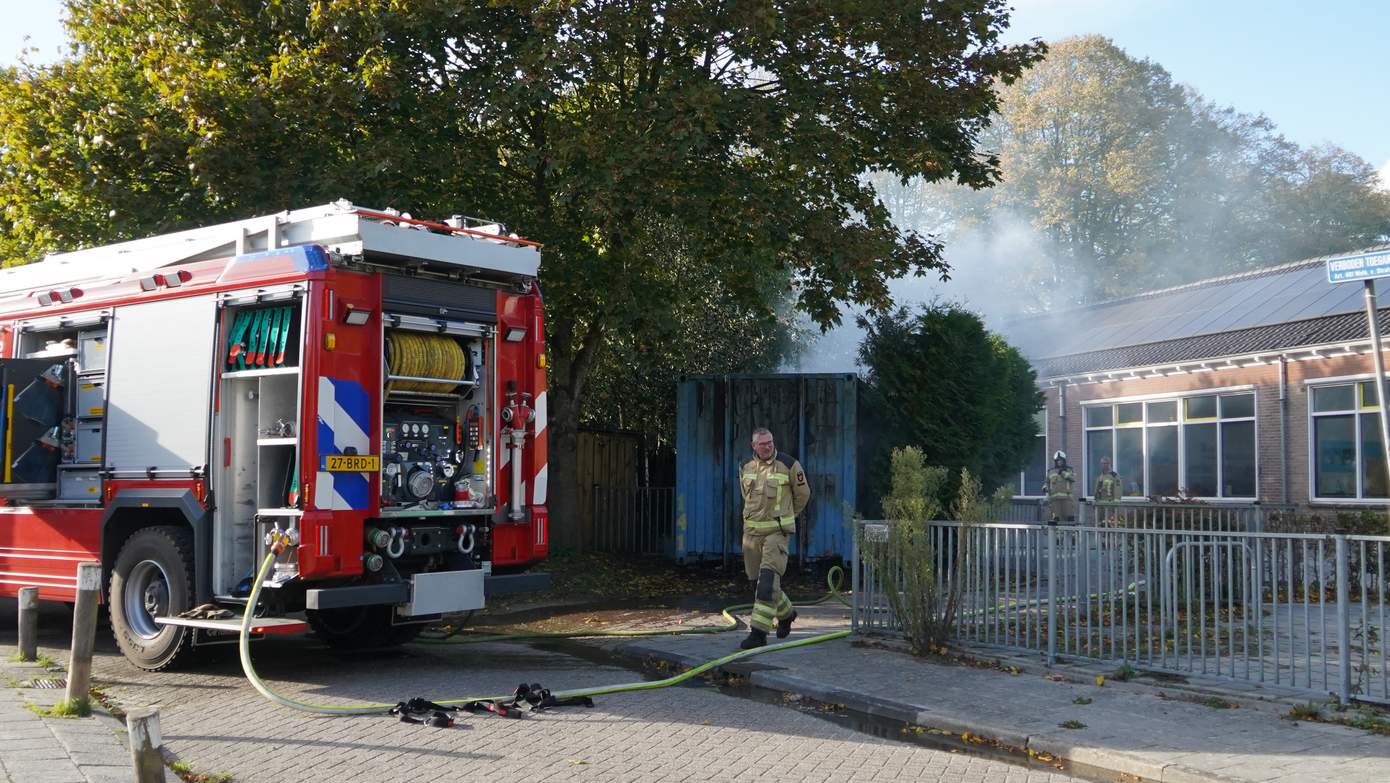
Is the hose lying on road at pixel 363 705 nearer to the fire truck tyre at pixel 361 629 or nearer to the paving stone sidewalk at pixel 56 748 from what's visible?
the paving stone sidewalk at pixel 56 748

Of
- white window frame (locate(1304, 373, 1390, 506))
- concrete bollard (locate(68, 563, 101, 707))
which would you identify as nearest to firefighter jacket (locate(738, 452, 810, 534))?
concrete bollard (locate(68, 563, 101, 707))

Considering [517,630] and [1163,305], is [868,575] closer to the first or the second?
[517,630]

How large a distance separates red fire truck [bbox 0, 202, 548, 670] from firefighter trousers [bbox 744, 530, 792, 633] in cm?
186

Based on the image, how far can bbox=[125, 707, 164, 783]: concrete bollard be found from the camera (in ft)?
16.5

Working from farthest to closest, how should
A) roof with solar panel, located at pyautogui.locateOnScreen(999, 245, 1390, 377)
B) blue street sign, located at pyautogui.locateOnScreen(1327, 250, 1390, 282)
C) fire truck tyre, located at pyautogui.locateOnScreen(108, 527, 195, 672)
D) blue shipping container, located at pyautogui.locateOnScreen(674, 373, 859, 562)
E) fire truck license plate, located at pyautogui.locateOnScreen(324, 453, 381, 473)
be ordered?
roof with solar panel, located at pyautogui.locateOnScreen(999, 245, 1390, 377) → blue shipping container, located at pyautogui.locateOnScreen(674, 373, 859, 562) → fire truck tyre, located at pyautogui.locateOnScreen(108, 527, 195, 672) → fire truck license plate, located at pyautogui.locateOnScreen(324, 453, 381, 473) → blue street sign, located at pyautogui.locateOnScreen(1327, 250, 1390, 282)

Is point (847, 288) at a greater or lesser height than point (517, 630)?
greater

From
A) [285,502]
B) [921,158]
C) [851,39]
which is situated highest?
[851,39]

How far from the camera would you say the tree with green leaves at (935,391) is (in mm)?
15742

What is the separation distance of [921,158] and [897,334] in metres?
2.38

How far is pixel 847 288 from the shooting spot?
14.8 meters

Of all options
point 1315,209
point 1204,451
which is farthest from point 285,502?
point 1315,209

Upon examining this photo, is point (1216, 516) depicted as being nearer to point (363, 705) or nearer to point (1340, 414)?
point (1340, 414)

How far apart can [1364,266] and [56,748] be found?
8.67 m

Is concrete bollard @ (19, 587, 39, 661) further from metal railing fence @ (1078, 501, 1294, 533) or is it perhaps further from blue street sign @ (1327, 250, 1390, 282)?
metal railing fence @ (1078, 501, 1294, 533)
